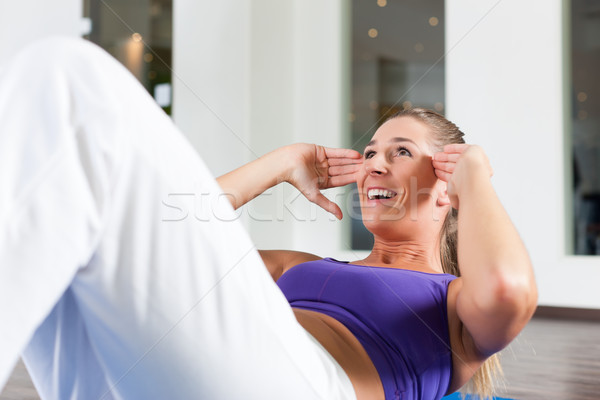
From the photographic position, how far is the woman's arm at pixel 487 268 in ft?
2.48

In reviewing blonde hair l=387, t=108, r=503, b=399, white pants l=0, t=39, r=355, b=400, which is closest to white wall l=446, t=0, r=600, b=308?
blonde hair l=387, t=108, r=503, b=399

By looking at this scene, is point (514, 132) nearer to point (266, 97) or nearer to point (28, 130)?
point (266, 97)

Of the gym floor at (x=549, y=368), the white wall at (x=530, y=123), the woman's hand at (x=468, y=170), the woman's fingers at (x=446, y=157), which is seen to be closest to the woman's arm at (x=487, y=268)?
the woman's hand at (x=468, y=170)

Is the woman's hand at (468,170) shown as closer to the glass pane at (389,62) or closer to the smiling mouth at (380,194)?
the smiling mouth at (380,194)

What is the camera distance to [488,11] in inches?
119

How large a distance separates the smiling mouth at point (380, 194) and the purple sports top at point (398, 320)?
0.65ft

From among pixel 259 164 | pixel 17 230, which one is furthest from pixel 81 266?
pixel 259 164

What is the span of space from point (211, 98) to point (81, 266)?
3.14 meters

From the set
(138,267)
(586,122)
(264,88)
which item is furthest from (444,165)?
(264,88)

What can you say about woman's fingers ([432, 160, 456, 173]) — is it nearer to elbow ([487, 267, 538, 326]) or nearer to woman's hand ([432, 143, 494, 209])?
woman's hand ([432, 143, 494, 209])

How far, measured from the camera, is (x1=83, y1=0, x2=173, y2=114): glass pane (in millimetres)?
3874

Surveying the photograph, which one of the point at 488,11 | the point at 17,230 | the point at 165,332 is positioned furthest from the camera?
the point at 488,11

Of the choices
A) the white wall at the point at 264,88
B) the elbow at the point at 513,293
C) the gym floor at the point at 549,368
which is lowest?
the gym floor at the point at 549,368

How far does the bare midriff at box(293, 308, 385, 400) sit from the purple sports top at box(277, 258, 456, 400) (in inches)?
0.7
